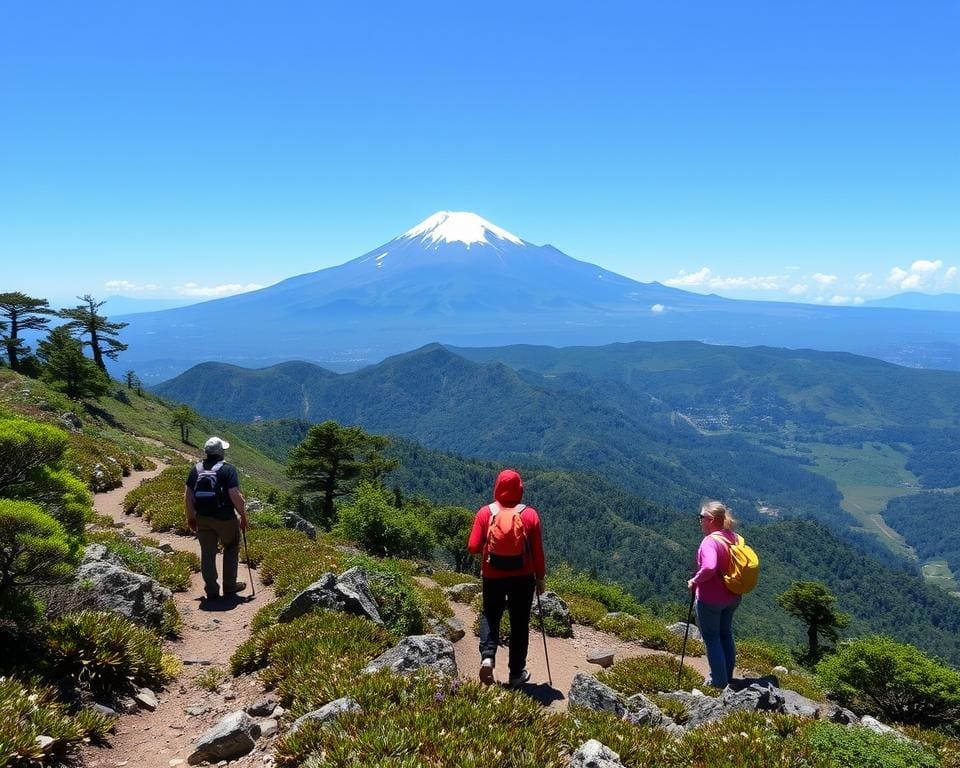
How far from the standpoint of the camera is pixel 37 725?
491 centimetres

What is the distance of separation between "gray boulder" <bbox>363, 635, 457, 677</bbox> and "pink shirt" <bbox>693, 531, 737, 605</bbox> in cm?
356

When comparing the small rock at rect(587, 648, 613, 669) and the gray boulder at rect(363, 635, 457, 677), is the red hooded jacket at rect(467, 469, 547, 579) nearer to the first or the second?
the gray boulder at rect(363, 635, 457, 677)

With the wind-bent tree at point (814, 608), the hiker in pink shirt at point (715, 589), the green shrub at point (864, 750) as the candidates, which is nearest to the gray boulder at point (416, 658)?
the hiker in pink shirt at point (715, 589)

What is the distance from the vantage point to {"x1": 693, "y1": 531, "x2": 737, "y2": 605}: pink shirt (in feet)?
25.4

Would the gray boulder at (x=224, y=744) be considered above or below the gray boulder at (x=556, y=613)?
above

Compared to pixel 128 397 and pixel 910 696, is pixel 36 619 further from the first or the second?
pixel 128 397

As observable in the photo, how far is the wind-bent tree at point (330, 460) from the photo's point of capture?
26625mm

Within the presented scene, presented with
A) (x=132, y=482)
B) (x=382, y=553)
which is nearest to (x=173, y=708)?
(x=382, y=553)

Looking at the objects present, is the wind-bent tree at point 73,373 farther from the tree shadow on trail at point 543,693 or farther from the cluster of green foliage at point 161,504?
the tree shadow on trail at point 543,693

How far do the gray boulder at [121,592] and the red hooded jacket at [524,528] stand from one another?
5227mm

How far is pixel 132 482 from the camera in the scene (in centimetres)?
2131

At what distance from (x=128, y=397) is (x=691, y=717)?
228 feet

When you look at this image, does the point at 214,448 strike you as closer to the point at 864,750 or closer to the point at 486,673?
the point at 486,673

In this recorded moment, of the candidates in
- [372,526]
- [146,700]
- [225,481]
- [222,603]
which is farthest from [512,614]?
[372,526]
